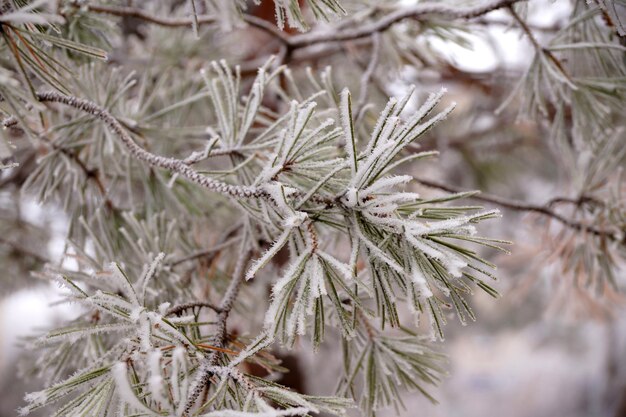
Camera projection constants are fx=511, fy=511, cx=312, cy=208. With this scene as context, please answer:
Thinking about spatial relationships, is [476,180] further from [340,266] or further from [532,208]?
[340,266]

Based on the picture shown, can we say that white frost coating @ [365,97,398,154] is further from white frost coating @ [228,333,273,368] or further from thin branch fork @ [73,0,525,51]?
thin branch fork @ [73,0,525,51]

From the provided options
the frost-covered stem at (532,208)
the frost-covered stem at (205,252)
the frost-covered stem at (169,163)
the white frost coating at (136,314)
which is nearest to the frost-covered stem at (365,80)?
the frost-covered stem at (532,208)

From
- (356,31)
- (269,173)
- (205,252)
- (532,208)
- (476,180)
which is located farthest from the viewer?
(476,180)

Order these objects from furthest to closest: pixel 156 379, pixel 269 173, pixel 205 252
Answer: pixel 205 252
pixel 269 173
pixel 156 379

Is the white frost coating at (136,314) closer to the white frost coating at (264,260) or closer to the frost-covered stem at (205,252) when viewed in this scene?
the white frost coating at (264,260)

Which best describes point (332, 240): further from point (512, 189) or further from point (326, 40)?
point (512, 189)

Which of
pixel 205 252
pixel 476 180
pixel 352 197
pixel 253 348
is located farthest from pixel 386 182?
pixel 476 180

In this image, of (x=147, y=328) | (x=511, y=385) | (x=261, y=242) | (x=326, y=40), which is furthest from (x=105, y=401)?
(x=511, y=385)

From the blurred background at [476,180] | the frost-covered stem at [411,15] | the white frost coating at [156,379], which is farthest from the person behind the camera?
the blurred background at [476,180]

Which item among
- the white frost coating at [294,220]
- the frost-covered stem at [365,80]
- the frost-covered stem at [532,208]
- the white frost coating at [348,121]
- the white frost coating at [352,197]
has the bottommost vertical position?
the white frost coating at [294,220]
